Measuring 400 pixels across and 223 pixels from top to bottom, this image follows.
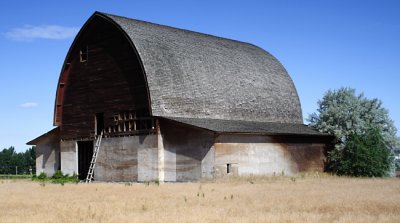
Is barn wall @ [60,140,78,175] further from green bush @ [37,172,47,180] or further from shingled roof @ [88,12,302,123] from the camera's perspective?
shingled roof @ [88,12,302,123]

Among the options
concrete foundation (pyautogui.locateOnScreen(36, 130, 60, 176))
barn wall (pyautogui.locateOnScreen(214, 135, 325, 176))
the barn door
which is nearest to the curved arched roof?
barn wall (pyautogui.locateOnScreen(214, 135, 325, 176))

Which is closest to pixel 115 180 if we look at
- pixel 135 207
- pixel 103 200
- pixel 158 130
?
pixel 158 130

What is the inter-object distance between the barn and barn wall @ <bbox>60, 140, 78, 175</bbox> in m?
0.07

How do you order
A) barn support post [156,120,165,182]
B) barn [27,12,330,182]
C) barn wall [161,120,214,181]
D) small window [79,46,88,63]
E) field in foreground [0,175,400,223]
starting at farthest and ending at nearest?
small window [79,46,88,63]
barn support post [156,120,165,182]
barn [27,12,330,182]
barn wall [161,120,214,181]
field in foreground [0,175,400,223]

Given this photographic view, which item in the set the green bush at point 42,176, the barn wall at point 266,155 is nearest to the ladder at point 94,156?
the green bush at point 42,176

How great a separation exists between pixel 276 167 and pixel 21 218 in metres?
22.3

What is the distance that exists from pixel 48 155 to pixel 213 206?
89.8 feet

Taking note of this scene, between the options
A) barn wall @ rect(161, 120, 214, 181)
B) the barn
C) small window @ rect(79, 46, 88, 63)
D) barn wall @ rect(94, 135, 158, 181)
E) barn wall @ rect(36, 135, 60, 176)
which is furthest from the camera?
barn wall @ rect(36, 135, 60, 176)

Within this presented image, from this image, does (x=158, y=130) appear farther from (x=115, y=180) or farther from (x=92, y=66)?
(x=92, y=66)

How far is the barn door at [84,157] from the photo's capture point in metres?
40.3

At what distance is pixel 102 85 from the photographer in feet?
124

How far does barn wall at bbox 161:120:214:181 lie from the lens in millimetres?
32312

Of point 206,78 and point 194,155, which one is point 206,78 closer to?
point 206,78

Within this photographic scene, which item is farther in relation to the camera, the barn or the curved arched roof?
A: the curved arched roof
